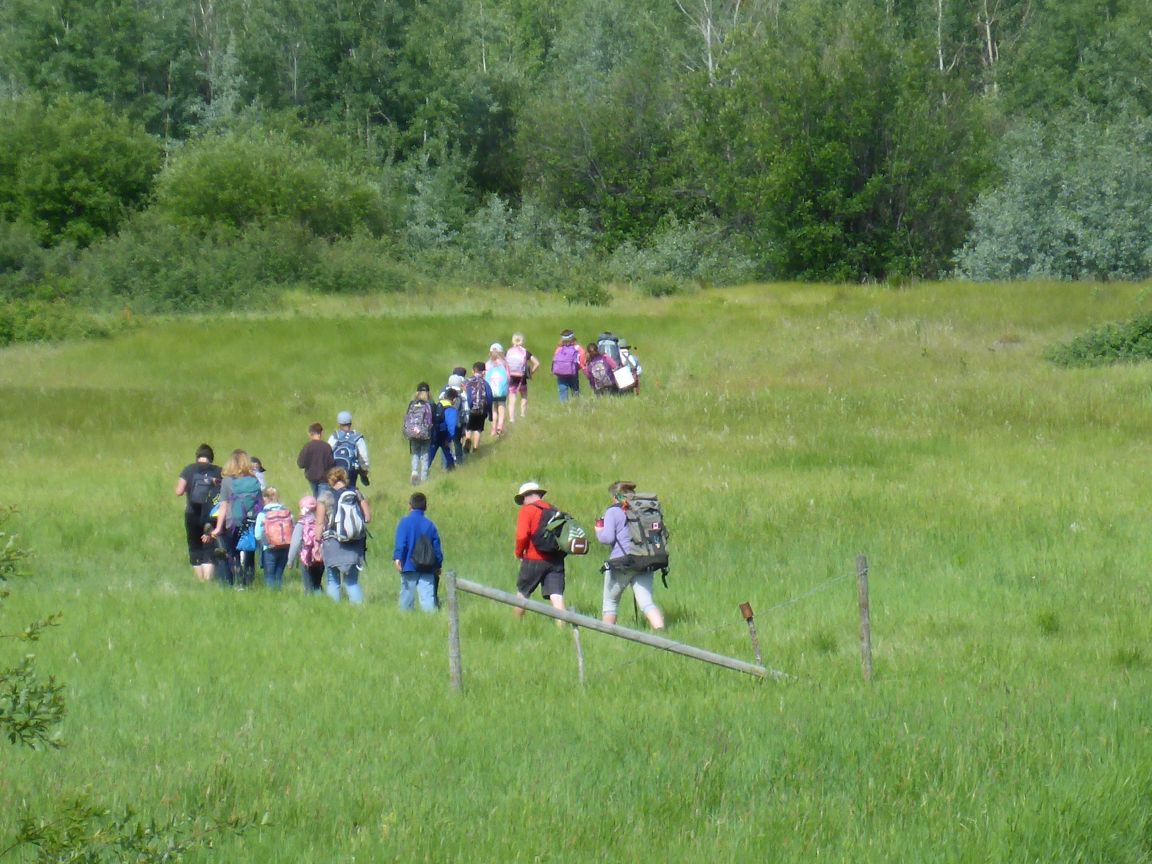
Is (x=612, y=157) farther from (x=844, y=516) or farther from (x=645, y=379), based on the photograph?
(x=844, y=516)

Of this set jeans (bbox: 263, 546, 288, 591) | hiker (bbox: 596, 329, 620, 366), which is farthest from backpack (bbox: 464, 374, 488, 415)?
jeans (bbox: 263, 546, 288, 591)

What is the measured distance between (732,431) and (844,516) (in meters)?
6.57

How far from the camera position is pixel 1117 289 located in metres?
38.8

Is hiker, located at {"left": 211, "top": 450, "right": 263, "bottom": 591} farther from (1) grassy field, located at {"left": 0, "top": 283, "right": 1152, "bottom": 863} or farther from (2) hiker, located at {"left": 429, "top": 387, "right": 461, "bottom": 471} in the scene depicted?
(2) hiker, located at {"left": 429, "top": 387, "right": 461, "bottom": 471}

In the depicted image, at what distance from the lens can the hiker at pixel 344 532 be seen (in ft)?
50.3

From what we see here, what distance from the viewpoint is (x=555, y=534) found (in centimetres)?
1388

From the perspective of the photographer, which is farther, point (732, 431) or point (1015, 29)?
point (1015, 29)

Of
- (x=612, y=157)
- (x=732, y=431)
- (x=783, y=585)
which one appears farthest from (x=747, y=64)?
(x=783, y=585)

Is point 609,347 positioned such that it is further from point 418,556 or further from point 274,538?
point 418,556

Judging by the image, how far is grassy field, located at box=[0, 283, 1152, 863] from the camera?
25.8 feet

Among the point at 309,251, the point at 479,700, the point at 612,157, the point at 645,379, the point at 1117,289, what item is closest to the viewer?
the point at 479,700

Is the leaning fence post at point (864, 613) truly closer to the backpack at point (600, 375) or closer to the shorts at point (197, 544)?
the shorts at point (197, 544)

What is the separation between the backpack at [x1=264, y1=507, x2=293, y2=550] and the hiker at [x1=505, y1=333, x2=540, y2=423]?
1075 cm

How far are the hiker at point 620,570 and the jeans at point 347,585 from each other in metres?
3.13
